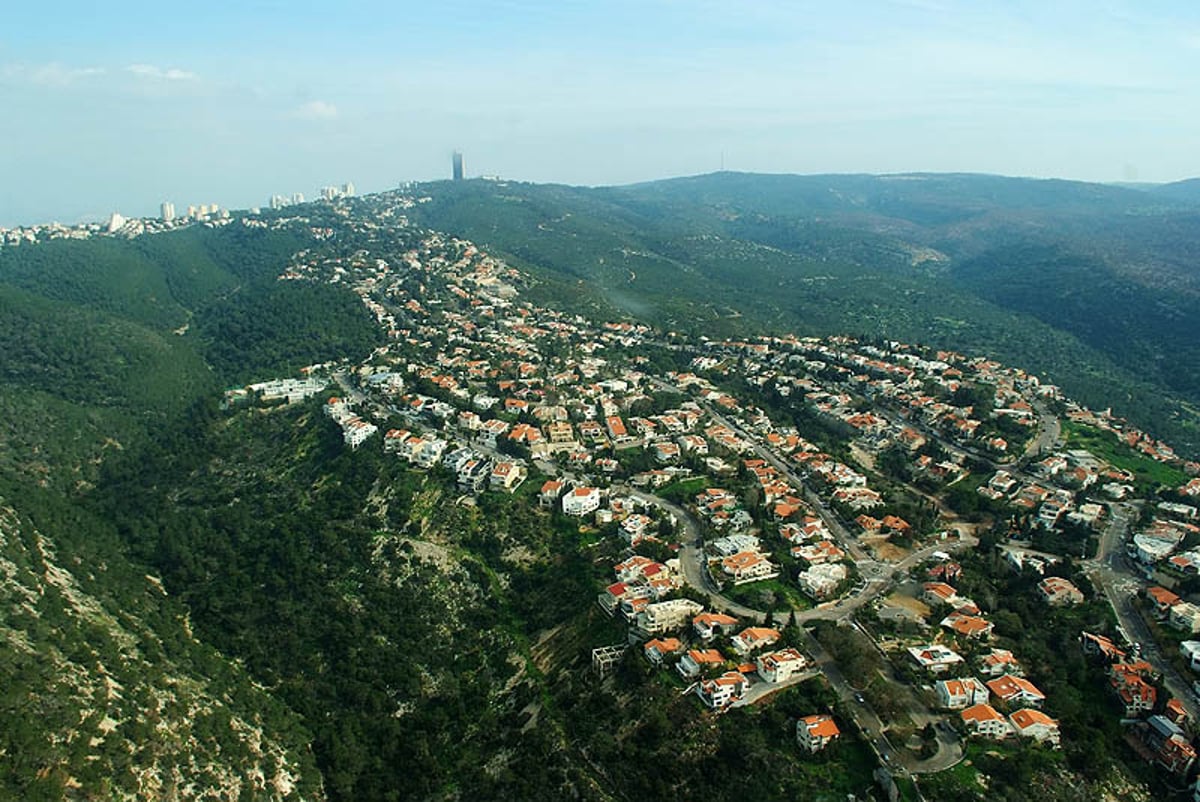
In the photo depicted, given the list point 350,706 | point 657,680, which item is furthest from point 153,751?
point 657,680

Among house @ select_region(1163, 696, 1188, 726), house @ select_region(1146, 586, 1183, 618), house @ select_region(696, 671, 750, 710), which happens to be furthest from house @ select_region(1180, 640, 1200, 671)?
house @ select_region(696, 671, 750, 710)

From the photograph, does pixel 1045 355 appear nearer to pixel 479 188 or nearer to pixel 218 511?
pixel 218 511

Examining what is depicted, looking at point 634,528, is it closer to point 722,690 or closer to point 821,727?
point 722,690

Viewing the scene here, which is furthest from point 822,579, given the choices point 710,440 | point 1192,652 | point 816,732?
point 710,440

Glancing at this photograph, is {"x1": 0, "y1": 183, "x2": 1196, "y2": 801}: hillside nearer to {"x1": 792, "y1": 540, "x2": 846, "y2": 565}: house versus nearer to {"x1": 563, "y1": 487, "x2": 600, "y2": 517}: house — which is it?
{"x1": 563, "y1": 487, "x2": 600, "y2": 517}: house

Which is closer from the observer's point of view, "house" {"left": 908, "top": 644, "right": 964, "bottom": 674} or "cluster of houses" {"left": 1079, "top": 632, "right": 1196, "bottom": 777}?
"cluster of houses" {"left": 1079, "top": 632, "right": 1196, "bottom": 777}

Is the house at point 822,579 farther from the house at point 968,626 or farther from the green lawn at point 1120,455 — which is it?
the green lawn at point 1120,455
